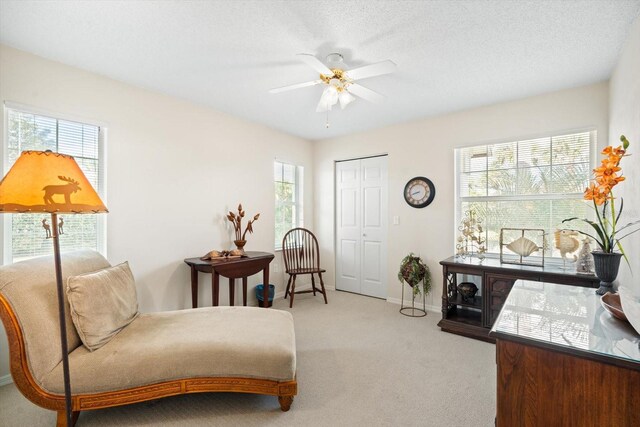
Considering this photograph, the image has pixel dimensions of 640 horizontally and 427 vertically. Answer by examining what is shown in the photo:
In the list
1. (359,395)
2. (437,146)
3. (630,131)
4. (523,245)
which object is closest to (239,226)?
(359,395)

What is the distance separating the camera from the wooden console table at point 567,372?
2.94 feet

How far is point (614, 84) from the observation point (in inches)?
96.0

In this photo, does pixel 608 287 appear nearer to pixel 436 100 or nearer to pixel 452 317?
pixel 452 317

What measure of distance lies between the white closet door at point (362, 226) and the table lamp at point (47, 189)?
11.4 ft

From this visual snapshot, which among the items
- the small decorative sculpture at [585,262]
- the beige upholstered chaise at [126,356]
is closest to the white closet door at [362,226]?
the small decorative sculpture at [585,262]

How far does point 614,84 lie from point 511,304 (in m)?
2.39

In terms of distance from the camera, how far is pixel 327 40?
2.02 m

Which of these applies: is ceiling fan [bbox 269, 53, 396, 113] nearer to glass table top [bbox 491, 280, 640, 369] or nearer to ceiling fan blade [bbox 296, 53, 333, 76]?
ceiling fan blade [bbox 296, 53, 333, 76]

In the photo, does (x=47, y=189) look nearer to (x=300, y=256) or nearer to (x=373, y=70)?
(x=373, y=70)

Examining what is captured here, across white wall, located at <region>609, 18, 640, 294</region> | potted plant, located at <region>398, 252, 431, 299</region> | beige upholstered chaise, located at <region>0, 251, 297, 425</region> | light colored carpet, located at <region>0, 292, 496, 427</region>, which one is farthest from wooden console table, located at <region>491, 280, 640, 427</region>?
potted plant, located at <region>398, 252, 431, 299</region>

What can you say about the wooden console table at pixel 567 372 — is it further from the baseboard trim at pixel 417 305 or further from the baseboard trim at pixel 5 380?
the baseboard trim at pixel 5 380

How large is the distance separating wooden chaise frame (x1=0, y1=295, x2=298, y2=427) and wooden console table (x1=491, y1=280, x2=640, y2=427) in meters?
1.26

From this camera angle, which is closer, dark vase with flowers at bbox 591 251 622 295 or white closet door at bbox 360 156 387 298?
dark vase with flowers at bbox 591 251 622 295

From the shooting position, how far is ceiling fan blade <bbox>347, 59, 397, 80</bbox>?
196 centimetres
